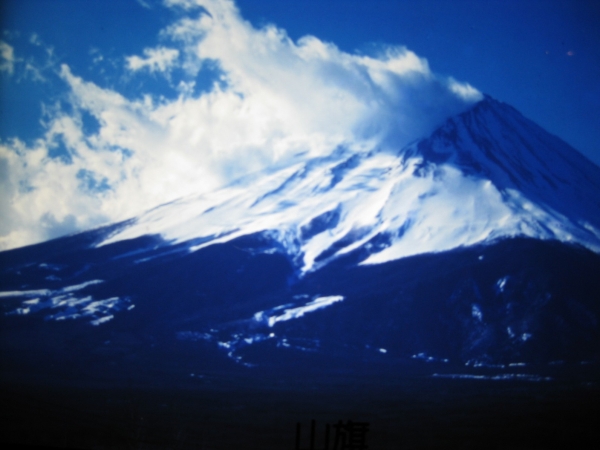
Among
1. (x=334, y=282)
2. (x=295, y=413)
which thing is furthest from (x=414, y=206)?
(x=295, y=413)

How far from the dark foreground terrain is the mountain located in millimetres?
869

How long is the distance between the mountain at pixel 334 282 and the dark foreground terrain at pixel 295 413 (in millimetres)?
869

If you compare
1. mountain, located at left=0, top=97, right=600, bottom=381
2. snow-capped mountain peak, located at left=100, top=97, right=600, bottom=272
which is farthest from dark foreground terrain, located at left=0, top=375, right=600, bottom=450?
snow-capped mountain peak, located at left=100, top=97, right=600, bottom=272

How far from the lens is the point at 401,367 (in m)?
14.2

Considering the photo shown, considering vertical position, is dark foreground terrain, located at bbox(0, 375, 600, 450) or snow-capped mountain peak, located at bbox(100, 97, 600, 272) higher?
snow-capped mountain peak, located at bbox(100, 97, 600, 272)

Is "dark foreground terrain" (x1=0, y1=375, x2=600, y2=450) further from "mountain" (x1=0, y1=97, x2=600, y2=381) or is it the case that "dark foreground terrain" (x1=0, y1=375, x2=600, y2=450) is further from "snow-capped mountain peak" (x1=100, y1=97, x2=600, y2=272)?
"snow-capped mountain peak" (x1=100, y1=97, x2=600, y2=272)

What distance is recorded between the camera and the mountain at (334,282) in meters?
14.3

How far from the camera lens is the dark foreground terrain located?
1044cm

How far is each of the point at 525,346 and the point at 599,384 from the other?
2.84 metres

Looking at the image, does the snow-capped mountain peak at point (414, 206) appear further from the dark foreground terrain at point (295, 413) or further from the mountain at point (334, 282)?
the dark foreground terrain at point (295, 413)

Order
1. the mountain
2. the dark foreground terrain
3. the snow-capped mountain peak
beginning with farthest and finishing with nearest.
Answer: the snow-capped mountain peak
the mountain
the dark foreground terrain

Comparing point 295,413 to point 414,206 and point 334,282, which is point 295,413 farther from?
point 414,206

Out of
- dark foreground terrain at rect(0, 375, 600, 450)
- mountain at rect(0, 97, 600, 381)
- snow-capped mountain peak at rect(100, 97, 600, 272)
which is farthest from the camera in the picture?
snow-capped mountain peak at rect(100, 97, 600, 272)

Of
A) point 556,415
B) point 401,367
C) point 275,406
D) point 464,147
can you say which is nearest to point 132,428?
point 275,406
